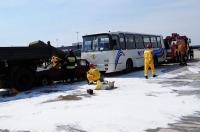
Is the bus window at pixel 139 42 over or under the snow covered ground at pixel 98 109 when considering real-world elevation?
over

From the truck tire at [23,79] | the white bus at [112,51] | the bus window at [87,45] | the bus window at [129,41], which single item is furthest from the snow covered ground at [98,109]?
the bus window at [129,41]

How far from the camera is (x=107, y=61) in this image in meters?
16.7

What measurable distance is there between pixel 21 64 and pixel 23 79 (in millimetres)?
640

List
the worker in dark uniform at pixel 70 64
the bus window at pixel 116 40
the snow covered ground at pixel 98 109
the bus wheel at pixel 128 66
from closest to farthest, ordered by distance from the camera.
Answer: the snow covered ground at pixel 98 109, the worker in dark uniform at pixel 70 64, the bus window at pixel 116 40, the bus wheel at pixel 128 66

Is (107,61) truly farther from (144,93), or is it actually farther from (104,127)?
(104,127)

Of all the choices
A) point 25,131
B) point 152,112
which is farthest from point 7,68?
point 152,112

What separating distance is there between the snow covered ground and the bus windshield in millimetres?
5426

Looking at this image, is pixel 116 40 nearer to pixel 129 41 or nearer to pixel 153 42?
pixel 129 41

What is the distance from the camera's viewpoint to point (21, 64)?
12.6m

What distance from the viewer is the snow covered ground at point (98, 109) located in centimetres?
681

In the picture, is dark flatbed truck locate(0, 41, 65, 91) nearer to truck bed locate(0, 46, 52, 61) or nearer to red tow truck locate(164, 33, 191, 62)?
truck bed locate(0, 46, 52, 61)

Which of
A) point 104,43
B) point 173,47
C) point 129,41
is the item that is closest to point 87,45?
point 104,43

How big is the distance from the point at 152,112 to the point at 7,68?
22.6 feet

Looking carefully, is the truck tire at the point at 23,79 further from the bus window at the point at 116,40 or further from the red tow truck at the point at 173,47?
the red tow truck at the point at 173,47
